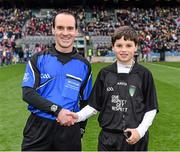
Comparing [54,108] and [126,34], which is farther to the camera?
[126,34]

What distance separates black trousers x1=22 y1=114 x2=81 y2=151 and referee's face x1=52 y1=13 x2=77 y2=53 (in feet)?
2.55

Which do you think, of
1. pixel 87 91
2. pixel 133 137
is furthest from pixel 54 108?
pixel 133 137

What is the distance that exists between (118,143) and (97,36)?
142 feet

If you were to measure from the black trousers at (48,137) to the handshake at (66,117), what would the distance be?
0.91ft

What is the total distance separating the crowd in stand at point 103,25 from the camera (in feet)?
147

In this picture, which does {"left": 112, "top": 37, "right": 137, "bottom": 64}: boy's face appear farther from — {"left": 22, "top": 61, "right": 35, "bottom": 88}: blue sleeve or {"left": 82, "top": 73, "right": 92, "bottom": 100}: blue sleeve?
{"left": 22, "top": 61, "right": 35, "bottom": 88}: blue sleeve

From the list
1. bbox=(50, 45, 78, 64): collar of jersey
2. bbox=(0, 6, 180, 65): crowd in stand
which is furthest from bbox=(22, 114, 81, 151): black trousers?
bbox=(0, 6, 180, 65): crowd in stand

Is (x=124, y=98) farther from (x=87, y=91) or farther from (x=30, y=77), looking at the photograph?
(x=30, y=77)

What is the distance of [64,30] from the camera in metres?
4.61

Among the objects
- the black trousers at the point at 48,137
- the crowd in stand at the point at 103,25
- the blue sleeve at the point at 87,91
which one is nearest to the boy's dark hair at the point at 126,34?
the blue sleeve at the point at 87,91

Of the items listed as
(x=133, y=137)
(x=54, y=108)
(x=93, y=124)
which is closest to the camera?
(x=133, y=137)

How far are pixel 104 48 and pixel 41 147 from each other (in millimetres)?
39930

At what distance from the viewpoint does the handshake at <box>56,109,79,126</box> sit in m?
4.34

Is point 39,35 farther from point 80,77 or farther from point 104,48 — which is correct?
point 80,77
